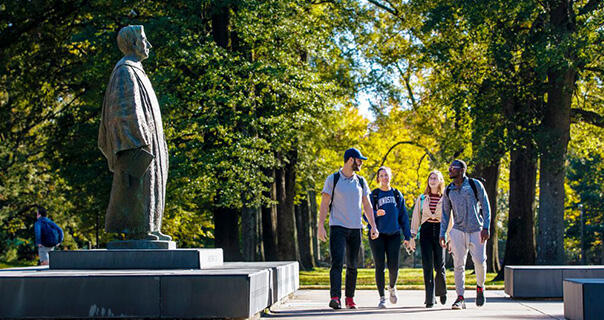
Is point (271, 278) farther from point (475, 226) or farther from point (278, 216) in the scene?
point (278, 216)

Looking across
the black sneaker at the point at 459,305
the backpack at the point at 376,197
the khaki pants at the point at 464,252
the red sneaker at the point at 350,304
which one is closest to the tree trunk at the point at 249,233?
the backpack at the point at 376,197

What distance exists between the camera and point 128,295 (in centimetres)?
851

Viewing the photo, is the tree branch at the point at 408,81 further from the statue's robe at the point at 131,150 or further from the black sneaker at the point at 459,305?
the statue's robe at the point at 131,150

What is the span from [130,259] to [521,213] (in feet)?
55.7

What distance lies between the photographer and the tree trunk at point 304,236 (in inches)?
1467

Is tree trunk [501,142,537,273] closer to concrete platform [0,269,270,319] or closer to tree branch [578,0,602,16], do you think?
tree branch [578,0,602,16]

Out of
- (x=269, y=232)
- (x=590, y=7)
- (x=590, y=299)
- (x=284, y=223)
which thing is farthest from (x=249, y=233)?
(x=590, y=299)

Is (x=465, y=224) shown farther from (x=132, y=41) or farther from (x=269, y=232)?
(x=269, y=232)

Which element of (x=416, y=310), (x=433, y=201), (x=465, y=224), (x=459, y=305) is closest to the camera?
(x=416, y=310)

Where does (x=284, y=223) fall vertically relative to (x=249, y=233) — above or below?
above

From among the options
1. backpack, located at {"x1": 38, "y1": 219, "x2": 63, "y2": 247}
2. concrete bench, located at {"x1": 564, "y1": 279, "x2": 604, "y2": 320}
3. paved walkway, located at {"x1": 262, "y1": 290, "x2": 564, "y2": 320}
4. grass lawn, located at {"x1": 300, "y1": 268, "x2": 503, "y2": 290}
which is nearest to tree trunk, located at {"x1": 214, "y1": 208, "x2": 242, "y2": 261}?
grass lawn, located at {"x1": 300, "y1": 268, "x2": 503, "y2": 290}

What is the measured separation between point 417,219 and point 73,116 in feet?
55.3

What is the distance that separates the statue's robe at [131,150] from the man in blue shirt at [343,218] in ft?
7.60

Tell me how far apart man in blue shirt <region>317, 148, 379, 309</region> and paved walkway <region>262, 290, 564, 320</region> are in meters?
0.45
